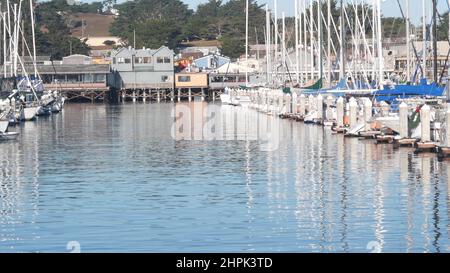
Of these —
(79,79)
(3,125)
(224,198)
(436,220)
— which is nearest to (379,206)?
(436,220)

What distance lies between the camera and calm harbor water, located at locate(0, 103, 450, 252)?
28219 mm

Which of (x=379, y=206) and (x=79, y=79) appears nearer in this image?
(x=379, y=206)

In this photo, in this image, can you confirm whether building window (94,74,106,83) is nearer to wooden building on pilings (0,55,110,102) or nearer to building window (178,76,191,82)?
wooden building on pilings (0,55,110,102)

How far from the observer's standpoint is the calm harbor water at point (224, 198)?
28.2m

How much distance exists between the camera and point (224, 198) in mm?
36750

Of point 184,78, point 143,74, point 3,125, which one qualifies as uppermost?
point 143,74

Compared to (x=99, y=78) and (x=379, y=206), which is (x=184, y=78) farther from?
(x=379, y=206)

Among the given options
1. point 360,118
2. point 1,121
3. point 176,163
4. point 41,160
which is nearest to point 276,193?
point 176,163

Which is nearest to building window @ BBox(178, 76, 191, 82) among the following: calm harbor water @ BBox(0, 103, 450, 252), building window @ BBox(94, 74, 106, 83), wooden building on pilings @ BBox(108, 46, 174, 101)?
wooden building on pilings @ BBox(108, 46, 174, 101)

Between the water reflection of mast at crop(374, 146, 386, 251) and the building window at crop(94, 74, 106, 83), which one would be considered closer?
the water reflection of mast at crop(374, 146, 386, 251)

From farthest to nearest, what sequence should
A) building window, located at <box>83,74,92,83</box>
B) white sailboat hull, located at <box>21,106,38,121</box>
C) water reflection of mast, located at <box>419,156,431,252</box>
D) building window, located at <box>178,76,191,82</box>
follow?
building window, located at <box>178,76,191,82</box>
building window, located at <box>83,74,92,83</box>
white sailboat hull, located at <box>21,106,38,121</box>
water reflection of mast, located at <box>419,156,431,252</box>

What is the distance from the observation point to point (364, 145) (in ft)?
186

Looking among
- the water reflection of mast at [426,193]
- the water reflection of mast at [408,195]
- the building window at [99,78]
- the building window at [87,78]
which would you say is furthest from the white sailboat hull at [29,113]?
the building window at [87,78]

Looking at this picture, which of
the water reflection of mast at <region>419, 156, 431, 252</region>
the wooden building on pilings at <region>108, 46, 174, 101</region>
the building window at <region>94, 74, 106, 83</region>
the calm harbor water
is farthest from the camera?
the wooden building on pilings at <region>108, 46, 174, 101</region>
